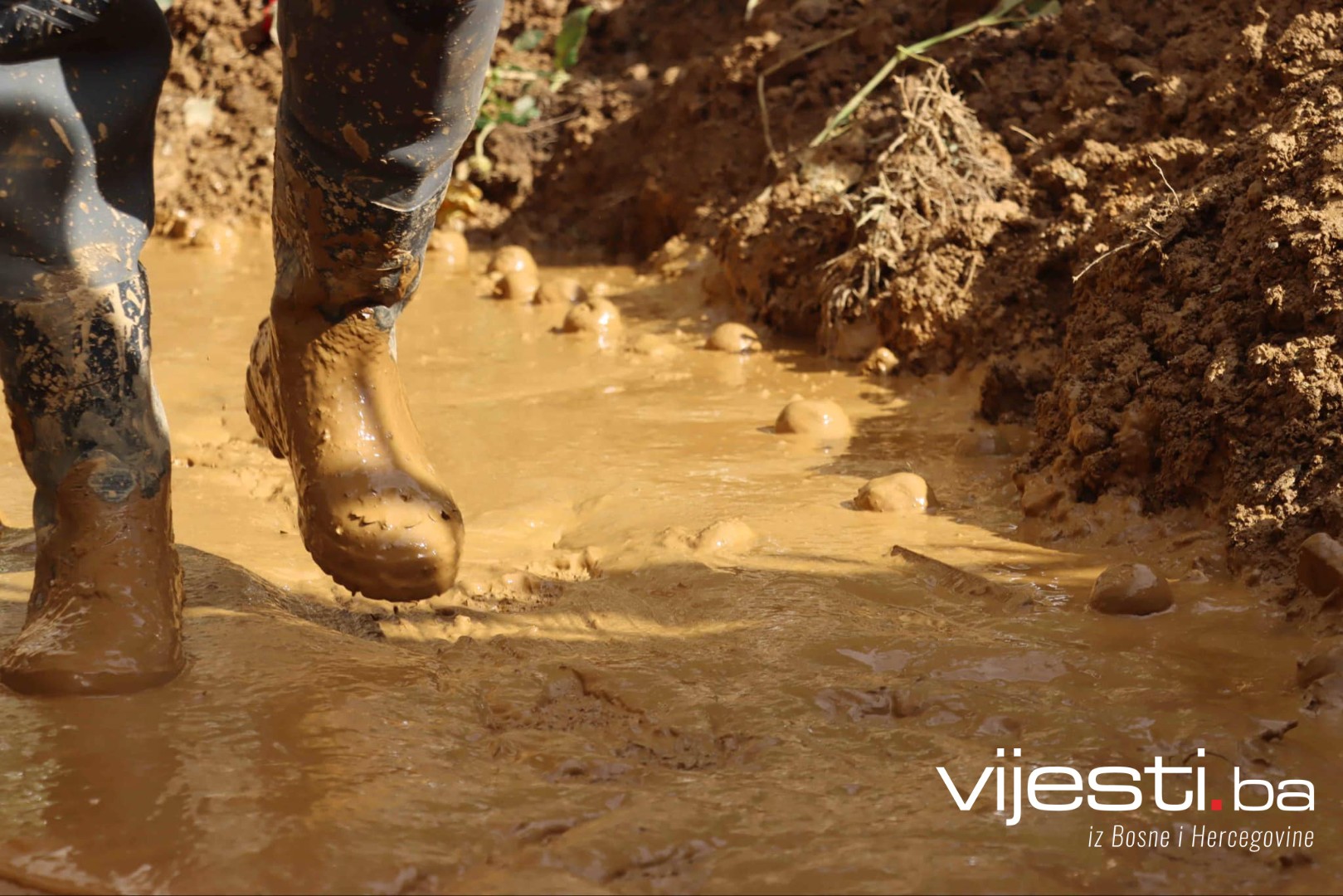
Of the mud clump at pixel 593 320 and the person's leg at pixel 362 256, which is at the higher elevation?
the person's leg at pixel 362 256

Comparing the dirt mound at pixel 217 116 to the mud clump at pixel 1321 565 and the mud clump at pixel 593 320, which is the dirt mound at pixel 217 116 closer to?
the mud clump at pixel 593 320

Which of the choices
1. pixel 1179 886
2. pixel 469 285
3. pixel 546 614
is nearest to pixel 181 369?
pixel 469 285

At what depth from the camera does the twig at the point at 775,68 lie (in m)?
4.76

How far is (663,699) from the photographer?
1.74m

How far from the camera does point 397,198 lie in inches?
69.9

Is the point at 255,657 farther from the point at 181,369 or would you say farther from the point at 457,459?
the point at 181,369

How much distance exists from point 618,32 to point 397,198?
14.8 ft

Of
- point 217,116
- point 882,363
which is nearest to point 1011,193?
point 882,363

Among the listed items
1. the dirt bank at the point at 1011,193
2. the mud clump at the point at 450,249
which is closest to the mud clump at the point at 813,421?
the dirt bank at the point at 1011,193

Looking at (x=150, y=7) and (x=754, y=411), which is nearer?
(x=150, y=7)

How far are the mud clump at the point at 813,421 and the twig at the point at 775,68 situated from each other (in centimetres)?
165

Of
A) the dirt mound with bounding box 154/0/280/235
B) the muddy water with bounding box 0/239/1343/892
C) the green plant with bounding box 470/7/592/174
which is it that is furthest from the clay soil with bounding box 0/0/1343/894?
the dirt mound with bounding box 154/0/280/235

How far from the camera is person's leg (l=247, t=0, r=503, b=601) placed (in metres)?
1.64

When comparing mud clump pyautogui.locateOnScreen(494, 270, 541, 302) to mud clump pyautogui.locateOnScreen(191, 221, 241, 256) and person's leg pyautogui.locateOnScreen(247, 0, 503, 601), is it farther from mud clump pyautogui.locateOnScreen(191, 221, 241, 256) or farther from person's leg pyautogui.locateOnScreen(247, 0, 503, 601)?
person's leg pyautogui.locateOnScreen(247, 0, 503, 601)
